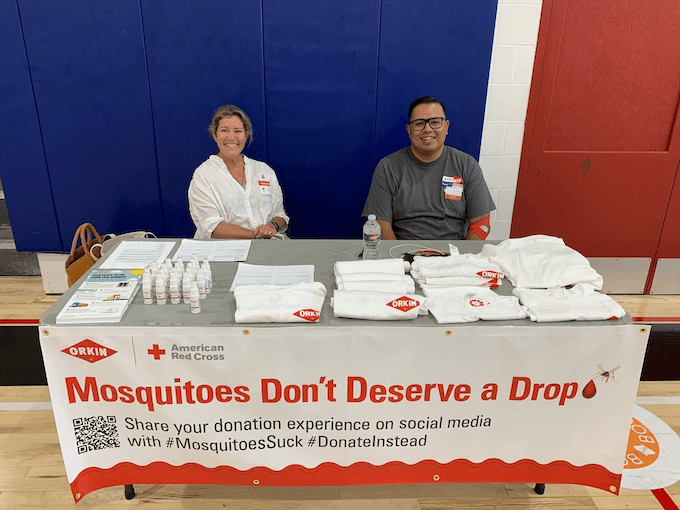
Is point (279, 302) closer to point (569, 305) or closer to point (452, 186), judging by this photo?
point (569, 305)

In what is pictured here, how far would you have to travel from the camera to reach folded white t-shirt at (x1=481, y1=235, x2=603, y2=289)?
1.66 metres

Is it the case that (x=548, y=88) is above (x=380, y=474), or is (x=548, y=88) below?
above

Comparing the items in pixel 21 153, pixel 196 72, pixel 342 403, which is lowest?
pixel 342 403

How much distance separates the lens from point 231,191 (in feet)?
8.71

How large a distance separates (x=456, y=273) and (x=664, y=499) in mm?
1135

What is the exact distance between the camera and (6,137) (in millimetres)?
2969

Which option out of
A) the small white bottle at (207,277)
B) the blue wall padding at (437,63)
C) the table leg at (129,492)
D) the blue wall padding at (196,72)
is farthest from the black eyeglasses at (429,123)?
the table leg at (129,492)

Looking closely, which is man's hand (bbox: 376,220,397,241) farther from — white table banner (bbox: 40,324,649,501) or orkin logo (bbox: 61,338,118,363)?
orkin logo (bbox: 61,338,118,363)

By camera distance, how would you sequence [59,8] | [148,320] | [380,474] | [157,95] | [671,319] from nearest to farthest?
[148,320] < [380,474] < [59,8] < [157,95] < [671,319]

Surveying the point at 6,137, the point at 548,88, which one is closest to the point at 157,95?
the point at 6,137

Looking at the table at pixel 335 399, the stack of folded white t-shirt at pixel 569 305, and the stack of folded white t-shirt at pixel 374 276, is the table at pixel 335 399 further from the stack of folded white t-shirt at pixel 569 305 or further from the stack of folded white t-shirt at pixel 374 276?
the stack of folded white t-shirt at pixel 374 276

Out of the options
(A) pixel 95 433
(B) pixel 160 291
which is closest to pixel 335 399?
(B) pixel 160 291

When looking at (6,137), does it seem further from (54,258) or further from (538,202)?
(538,202)

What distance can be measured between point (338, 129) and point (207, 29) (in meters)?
0.94
